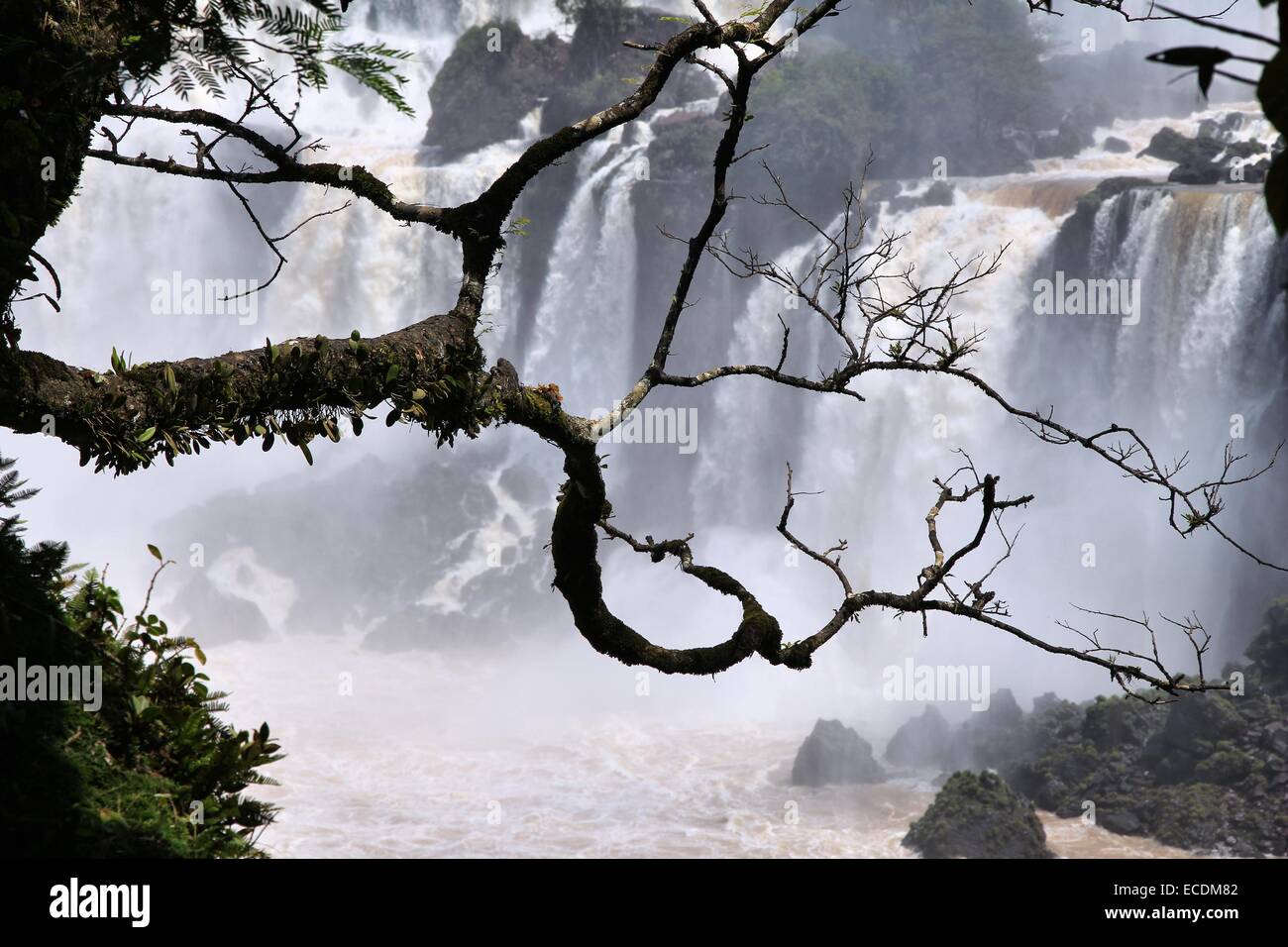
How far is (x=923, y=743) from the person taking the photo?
19.2 metres

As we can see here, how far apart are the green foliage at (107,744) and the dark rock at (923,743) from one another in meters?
17.2

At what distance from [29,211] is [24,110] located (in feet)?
0.71

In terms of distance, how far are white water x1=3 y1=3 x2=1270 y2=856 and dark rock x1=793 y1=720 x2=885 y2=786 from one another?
566 mm

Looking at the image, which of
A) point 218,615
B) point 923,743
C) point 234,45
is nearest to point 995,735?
point 923,743

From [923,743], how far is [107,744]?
17.9m

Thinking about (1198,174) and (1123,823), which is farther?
(1198,174)

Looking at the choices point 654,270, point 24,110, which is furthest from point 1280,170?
point 654,270

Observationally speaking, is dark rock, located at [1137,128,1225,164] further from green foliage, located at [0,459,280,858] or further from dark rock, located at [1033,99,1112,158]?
green foliage, located at [0,459,280,858]

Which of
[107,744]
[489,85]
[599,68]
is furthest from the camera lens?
[489,85]

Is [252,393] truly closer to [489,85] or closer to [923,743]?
[923,743]

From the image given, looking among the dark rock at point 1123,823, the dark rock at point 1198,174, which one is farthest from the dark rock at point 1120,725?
the dark rock at point 1198,174

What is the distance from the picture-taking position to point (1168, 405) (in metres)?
21.0

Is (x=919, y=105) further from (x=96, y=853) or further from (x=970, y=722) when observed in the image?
(x=96, y=853)
